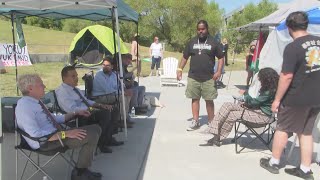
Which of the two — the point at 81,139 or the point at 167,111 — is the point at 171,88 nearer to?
the point at 167,111

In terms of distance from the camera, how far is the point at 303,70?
471cm

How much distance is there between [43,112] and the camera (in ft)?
14.0

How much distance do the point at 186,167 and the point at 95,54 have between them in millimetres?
14291

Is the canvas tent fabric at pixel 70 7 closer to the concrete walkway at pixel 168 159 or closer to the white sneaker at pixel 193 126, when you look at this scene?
the concrete walkway at pixel 168 159

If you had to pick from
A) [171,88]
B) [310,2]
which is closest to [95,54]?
[171,88]

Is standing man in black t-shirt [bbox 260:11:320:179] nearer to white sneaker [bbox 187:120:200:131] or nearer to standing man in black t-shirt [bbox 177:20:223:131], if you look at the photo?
standing man in black t-shirt [bbox 177:20:223:131]

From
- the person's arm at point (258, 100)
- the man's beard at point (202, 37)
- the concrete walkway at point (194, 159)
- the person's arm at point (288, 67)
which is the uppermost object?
the man's beard at point (202, 37)

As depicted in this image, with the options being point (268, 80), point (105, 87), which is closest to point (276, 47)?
point (268, 80)

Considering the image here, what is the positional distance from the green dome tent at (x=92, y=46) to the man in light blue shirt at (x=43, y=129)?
14.1m

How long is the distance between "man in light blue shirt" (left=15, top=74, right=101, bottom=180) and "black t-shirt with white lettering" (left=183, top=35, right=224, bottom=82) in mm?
2881

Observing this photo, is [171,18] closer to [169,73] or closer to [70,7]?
[169,73]

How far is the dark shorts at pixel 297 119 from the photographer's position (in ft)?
15.9

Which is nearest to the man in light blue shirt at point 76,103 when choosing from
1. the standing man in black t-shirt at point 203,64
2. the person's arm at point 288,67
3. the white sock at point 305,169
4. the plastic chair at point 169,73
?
the standing man in black t-shirt at point 203,64

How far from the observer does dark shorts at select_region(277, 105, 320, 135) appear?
4.84m
